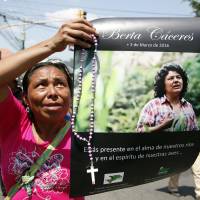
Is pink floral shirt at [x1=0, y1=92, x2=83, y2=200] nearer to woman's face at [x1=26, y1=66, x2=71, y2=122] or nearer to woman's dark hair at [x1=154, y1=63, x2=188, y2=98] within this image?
woman's face at [x1=26, y1=66, x2=71, y2=122]

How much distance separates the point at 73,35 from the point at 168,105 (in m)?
0.50

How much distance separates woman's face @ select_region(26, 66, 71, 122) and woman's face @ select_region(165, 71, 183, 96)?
1.38 feet

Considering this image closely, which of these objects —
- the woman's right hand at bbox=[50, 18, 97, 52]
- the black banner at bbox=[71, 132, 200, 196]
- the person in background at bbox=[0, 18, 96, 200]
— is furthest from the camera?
the person in background at bbox=[0, 18, 96, 200]

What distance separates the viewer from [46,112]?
200 centimetres

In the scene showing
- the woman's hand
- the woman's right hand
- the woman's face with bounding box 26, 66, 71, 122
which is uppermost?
the woman's right hand

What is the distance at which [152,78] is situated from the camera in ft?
6.20

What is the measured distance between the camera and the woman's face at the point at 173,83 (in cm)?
193

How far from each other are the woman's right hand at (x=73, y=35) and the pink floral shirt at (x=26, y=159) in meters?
0.37

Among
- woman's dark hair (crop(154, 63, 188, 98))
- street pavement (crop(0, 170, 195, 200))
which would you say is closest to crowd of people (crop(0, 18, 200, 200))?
woman's dark hair (crop(154, 63, 188, 98))

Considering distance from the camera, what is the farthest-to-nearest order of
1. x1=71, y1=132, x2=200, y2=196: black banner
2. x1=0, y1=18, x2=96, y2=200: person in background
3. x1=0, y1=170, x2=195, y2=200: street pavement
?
x1=0, y1=170, x2=195, y2=200: street pavement
x1=0, y1=18, x2=96, y2=200: person in background
x1=71, y1=132, x2=200, y2=196: black banner

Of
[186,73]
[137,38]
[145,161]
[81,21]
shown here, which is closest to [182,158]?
[145,161]

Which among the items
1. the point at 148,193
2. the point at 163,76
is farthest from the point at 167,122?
the point at 148,193

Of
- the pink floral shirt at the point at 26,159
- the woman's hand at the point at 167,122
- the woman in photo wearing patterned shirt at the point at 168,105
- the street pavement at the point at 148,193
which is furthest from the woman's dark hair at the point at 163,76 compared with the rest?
the street pavement at the point at 148,193

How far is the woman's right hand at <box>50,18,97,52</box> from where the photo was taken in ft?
5.82
